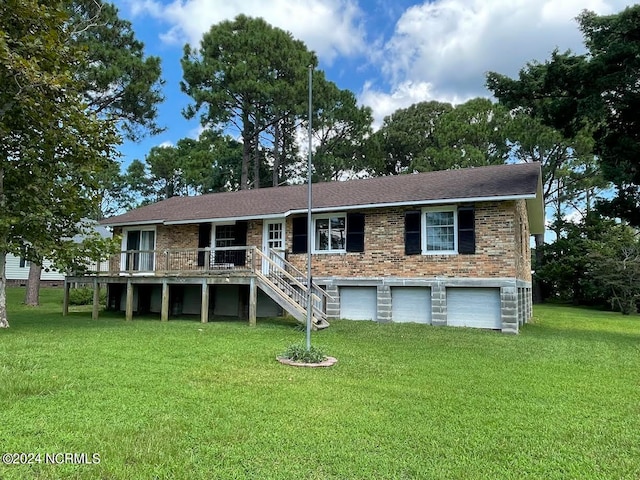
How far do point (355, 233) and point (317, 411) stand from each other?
984cm

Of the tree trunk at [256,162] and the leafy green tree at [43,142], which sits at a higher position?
the tree trunk at [256,162]

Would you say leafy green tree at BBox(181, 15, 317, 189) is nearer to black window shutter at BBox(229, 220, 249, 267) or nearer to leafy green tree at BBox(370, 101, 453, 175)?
leafy green tree at BBox(370, 101, 453, 175)

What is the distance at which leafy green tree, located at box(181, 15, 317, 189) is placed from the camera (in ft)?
88.3

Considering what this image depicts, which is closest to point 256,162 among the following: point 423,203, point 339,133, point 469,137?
point 339,133

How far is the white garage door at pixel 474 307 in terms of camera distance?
12648 millimetres

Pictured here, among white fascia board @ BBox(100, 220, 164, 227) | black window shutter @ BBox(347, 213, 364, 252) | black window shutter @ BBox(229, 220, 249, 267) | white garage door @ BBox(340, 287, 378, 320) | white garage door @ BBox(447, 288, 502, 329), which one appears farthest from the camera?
white fascia board @ BBox(100, 220, 164, 227)

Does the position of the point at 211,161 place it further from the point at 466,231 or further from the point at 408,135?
the point at 466,231

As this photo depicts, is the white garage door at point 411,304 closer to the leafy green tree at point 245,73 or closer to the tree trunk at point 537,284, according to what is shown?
the leafy green tree at point 245,73

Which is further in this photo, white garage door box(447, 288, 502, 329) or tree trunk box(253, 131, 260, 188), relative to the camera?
tree trunk box(253, 131, 260, 188)

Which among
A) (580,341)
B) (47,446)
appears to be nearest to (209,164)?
(580,341)

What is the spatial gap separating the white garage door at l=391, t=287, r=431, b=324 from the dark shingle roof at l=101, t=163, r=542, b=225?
106 inches

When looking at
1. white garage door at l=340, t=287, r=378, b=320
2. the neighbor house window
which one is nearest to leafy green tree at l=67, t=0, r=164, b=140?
white garage door at l=340, t=287, r=378, b=320

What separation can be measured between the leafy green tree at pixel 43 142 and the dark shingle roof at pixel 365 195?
4823 mm

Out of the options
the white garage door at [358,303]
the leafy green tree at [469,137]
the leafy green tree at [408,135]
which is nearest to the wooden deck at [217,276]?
the white garage door at [358,303]
